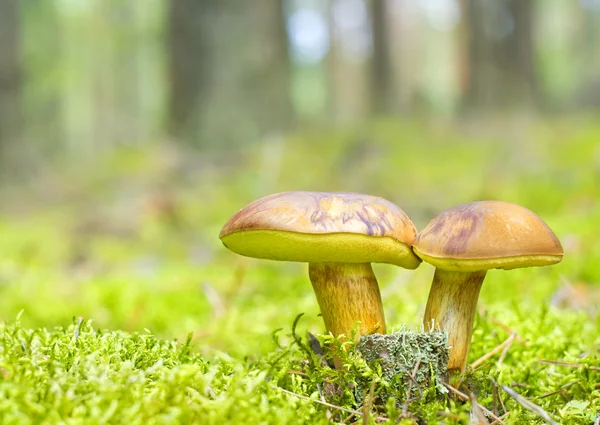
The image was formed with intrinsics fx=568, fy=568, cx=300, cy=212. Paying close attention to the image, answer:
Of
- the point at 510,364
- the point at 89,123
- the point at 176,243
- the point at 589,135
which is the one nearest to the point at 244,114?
the point at 176,243

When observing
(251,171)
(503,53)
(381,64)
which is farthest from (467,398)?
(381,64)

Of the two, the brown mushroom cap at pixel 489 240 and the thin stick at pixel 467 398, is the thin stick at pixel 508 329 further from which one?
the brown mushroom cap at pixel 489 240

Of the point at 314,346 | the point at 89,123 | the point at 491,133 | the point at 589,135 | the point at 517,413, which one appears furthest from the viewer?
the point at 89,123

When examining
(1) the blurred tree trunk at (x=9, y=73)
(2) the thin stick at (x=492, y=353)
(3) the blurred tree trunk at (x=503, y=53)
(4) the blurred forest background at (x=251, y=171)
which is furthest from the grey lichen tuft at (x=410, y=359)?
(1) the blurred tree trunk at (x=9, y=73)

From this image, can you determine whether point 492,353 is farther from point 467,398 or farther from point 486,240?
point 486,240

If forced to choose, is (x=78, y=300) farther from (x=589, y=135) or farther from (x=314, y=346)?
(x=589, y=135)

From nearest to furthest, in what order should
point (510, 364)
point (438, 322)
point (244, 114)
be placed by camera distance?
point (438, 322), point (510, 364), point (244, 114)

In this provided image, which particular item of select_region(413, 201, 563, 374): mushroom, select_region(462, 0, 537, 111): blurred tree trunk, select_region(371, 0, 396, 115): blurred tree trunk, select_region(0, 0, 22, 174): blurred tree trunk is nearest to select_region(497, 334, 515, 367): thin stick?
select_region(413, 201, 563, 374): mushroom
